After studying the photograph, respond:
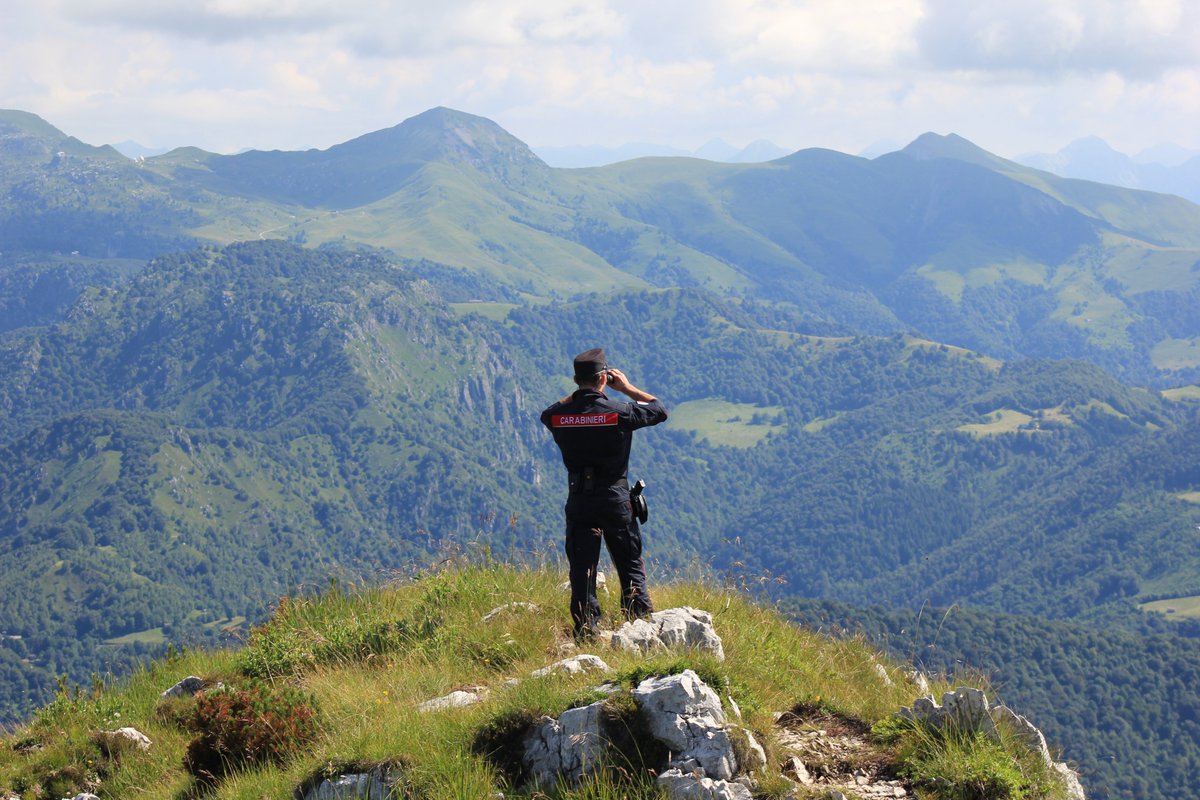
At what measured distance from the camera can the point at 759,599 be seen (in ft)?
44.5

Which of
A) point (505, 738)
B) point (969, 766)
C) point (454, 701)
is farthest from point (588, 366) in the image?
point (969, 766)

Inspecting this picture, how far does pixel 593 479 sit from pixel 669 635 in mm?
1974

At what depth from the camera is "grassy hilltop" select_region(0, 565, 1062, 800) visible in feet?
27.0

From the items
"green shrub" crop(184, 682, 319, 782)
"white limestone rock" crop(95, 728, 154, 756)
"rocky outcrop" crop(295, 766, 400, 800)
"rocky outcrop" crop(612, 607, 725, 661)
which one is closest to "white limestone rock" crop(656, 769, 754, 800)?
"rocky outcrop" crop(612, 607, 725, 661)

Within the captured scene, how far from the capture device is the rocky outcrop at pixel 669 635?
32.2ft

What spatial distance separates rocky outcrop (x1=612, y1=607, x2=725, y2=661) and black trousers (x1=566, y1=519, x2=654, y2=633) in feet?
1.96

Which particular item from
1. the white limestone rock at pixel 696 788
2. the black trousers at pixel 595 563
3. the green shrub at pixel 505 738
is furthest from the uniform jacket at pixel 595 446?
the white limestone rock at pixel 696 788

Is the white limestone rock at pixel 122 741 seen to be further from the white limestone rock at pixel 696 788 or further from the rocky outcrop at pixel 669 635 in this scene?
the white limestone rock at pixel 696 788

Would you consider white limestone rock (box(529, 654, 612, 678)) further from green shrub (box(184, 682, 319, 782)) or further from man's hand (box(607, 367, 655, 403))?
man's hand (box(607, 367, 655, 403))

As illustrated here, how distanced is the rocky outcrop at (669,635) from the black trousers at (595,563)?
597 millimetres

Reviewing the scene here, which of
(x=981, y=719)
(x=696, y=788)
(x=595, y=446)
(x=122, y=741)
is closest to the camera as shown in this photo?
(x=696, y=788)

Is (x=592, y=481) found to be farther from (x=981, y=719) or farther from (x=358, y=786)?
(x=981, y=719)

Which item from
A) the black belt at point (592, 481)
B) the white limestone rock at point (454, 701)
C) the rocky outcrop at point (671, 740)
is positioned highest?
the black belt at point (592, 481)

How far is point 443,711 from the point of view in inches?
356
